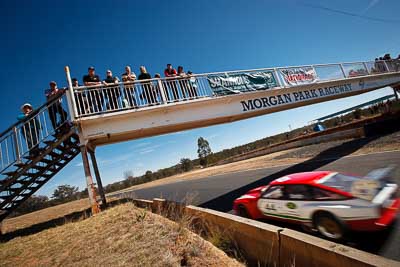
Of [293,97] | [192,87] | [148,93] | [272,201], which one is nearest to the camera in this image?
[272,201]

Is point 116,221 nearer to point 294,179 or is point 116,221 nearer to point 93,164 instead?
point 294,179

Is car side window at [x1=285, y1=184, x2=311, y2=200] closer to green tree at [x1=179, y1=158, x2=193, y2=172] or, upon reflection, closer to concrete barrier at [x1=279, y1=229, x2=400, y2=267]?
concrete barrier at [x1=279, y1=229, x2=400, y2=267]

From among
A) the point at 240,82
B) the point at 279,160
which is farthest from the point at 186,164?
the point at 240,82

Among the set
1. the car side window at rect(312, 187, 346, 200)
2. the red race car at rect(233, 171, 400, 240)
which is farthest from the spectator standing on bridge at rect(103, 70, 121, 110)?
the car side window at rect(312, 187, 346, 200)

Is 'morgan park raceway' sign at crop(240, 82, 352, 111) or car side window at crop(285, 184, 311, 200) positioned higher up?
'morgan park raceway' sign at crop(240, 82, 352, 111)

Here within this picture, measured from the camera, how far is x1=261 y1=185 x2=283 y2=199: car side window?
538cm

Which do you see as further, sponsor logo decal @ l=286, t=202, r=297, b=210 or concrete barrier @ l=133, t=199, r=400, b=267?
sponsor logo decal @ l=286, t=202, r=297, b=210

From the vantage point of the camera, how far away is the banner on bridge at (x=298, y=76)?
42.7 ft

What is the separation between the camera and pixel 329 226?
4367mm

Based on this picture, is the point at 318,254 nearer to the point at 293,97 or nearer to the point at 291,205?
the point at 291,205

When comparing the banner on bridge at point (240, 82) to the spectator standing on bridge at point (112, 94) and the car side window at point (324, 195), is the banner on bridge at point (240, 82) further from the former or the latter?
the car side window at point (324, 195)

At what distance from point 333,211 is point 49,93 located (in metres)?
10.4

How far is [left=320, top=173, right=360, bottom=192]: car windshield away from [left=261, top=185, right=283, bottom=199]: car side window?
0.98 metres

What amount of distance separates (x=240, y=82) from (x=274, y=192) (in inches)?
289
